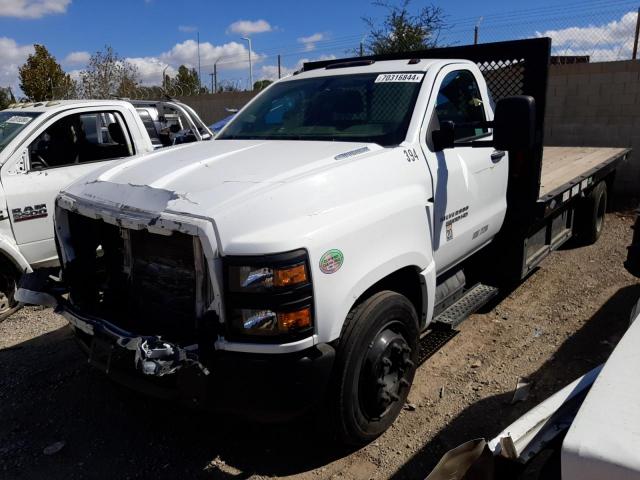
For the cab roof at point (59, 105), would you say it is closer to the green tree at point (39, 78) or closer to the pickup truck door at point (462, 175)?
the pickup truck door at point (462, 175)

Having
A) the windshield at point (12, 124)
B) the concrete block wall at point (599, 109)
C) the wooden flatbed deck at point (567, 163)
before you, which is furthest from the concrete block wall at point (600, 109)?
the windshield at point (12, 124)

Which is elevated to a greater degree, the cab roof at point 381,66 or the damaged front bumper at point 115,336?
the cab roof at point 381,66

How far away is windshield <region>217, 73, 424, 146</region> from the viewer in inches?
140

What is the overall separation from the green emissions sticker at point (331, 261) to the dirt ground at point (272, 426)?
0.91 m

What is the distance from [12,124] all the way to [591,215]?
6622mm

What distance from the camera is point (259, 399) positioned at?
8.27 feet

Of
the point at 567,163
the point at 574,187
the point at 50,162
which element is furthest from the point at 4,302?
the point at 567,163

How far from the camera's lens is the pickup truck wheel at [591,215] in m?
6.61

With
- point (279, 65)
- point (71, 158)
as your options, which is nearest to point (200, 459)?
point (71, 158)

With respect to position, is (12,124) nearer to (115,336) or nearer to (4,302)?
(4,302)

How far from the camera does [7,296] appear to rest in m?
5.27

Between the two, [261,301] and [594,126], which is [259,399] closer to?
[261,301]

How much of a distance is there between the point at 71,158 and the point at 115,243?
3.03 metres

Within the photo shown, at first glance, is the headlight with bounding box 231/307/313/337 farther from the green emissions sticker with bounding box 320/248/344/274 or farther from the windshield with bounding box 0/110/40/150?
the windshield with bounding box 0/110/40/150
